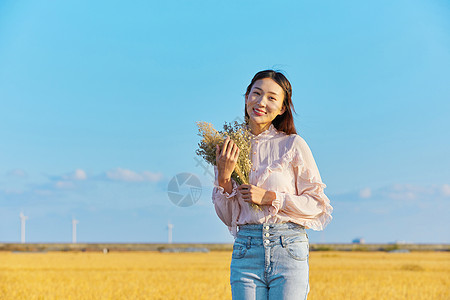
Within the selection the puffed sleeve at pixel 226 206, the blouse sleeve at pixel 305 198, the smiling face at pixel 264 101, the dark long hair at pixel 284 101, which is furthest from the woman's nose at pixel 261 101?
the puffed sleeve at pixel 226 206

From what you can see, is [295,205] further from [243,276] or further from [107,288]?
[107,288]

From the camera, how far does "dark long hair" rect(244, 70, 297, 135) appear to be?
4.25 m

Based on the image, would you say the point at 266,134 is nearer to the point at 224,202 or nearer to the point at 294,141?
the point at 294,141

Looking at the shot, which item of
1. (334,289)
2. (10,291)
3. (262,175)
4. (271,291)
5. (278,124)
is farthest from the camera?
(334,289)

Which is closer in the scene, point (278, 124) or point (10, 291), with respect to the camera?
point (278, 124)

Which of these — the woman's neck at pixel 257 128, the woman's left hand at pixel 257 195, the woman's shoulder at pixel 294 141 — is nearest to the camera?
the woman's left hand at pixel 257 195

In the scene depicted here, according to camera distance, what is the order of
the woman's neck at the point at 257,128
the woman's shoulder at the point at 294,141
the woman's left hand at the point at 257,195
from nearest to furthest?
the woman's left hand at the point at 257,195 < the woman's shoulder at the point at 294,141 < the woman's neck at the point at 257,128

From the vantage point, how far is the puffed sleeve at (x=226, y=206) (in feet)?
13.7

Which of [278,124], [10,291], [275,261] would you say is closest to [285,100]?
[278,124]

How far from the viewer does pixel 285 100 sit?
433cm

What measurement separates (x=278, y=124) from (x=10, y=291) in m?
14.5

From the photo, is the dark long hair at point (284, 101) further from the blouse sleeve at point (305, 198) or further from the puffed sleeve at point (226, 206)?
the puffed sleeve at point (226, 206)

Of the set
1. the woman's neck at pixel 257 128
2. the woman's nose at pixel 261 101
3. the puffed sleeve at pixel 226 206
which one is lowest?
the puffed sleeve at pixel 226 206

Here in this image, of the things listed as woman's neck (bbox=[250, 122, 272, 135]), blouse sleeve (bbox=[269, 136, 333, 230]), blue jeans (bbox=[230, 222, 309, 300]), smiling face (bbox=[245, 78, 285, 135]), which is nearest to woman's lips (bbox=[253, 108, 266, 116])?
smiling face (bbox=[245, 78, 285, 135])
